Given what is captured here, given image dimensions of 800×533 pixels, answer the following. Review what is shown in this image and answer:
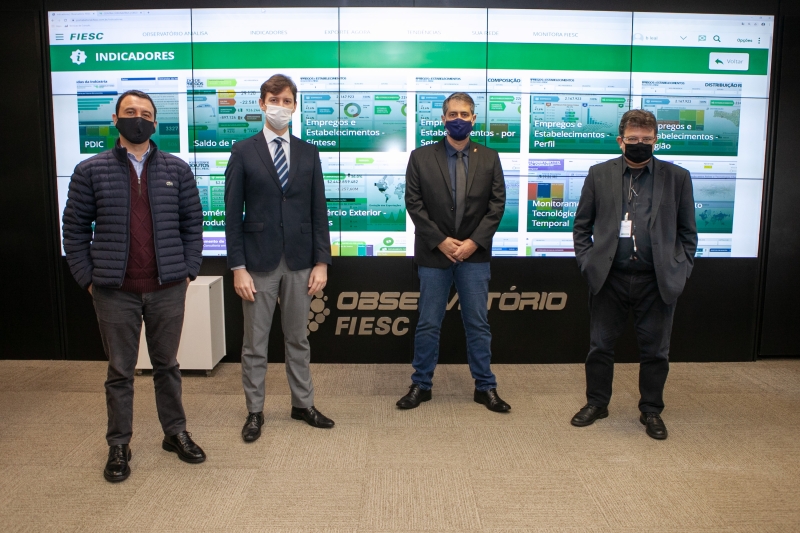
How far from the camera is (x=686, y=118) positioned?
14.4ft

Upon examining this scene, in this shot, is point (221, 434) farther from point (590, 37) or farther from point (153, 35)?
point (590, 37)

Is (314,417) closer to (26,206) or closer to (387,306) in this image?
(387,306)

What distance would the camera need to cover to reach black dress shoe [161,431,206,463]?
277 centimetres

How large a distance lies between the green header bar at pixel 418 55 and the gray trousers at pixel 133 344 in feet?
7.54

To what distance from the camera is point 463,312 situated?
3.49 metres

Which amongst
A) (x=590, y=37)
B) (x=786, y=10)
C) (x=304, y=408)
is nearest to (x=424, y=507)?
(x=304, y=408)

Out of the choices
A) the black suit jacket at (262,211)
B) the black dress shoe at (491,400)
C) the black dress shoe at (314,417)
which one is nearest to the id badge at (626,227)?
the black dress shoe at (491,400)

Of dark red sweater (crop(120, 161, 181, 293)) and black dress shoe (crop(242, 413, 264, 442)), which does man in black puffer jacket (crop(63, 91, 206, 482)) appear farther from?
black dress shoe (crop(242, 413, 264, 442))

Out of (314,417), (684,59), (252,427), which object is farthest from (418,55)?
(252,427)

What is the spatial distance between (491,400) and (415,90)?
7.48 feet

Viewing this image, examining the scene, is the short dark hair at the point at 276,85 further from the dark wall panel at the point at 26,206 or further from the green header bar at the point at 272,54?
the dark wall panel at the point at 26,206

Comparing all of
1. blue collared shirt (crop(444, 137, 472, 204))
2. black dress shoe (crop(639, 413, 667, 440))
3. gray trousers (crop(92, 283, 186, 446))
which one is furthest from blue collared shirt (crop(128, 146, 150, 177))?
black dress shoe (crop(639, 413, 667, 440))

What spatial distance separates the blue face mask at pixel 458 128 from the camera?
130 inches

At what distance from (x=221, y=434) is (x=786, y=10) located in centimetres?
482
